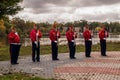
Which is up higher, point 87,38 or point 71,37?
point 71,37

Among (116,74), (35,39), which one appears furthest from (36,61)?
(116,74)

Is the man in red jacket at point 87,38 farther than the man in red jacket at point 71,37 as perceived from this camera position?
Yes

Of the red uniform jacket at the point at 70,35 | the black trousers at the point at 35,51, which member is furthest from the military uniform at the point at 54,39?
the black trousers at the point at 35,51

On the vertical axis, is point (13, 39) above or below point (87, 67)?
above

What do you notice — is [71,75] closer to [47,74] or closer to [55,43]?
[47,74]

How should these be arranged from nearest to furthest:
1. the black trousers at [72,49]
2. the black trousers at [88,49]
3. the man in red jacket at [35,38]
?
the man in red jacket at [35,38] < the black trousers at [72,49] < the black trousers at [88,49]

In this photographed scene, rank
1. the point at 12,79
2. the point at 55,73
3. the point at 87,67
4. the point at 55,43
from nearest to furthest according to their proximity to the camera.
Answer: the point at 12,79 < the point at 55,73 < the point at 87,67 < the point at 55,43

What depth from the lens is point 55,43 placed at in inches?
792

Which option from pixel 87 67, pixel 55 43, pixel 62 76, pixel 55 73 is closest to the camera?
pixel 62 76

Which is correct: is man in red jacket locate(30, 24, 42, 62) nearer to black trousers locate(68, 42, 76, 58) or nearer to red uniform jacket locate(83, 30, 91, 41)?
black trousers locate(68, 42, 76, 58)

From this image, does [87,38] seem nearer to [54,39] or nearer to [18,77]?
[54,39]

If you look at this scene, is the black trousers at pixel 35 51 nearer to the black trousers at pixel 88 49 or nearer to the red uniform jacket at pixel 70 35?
the red uniform jacket at pixel 70 35

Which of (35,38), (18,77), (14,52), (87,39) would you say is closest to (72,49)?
(87,39)

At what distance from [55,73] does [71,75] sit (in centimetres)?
85
